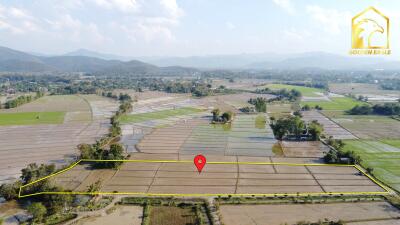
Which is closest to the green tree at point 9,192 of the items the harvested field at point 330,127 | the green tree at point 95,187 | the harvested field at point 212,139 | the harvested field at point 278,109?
the green tree at point 95,187

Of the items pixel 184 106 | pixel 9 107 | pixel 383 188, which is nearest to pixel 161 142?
pixel 383 188

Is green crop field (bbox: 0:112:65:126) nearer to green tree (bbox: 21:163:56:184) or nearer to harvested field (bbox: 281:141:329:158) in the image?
green tree (bbox: 21:163:56:184)

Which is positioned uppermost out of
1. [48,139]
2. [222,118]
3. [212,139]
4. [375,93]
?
[375,93]

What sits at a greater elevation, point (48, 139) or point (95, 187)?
point (48, 139)

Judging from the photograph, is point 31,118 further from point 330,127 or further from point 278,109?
point 330,127

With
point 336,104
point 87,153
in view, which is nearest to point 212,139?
point 87,153

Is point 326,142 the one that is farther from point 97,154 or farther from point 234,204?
point 97,154

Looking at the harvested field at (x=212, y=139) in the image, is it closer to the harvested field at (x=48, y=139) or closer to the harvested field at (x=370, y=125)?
the harvested field at (x=48, y=139)
